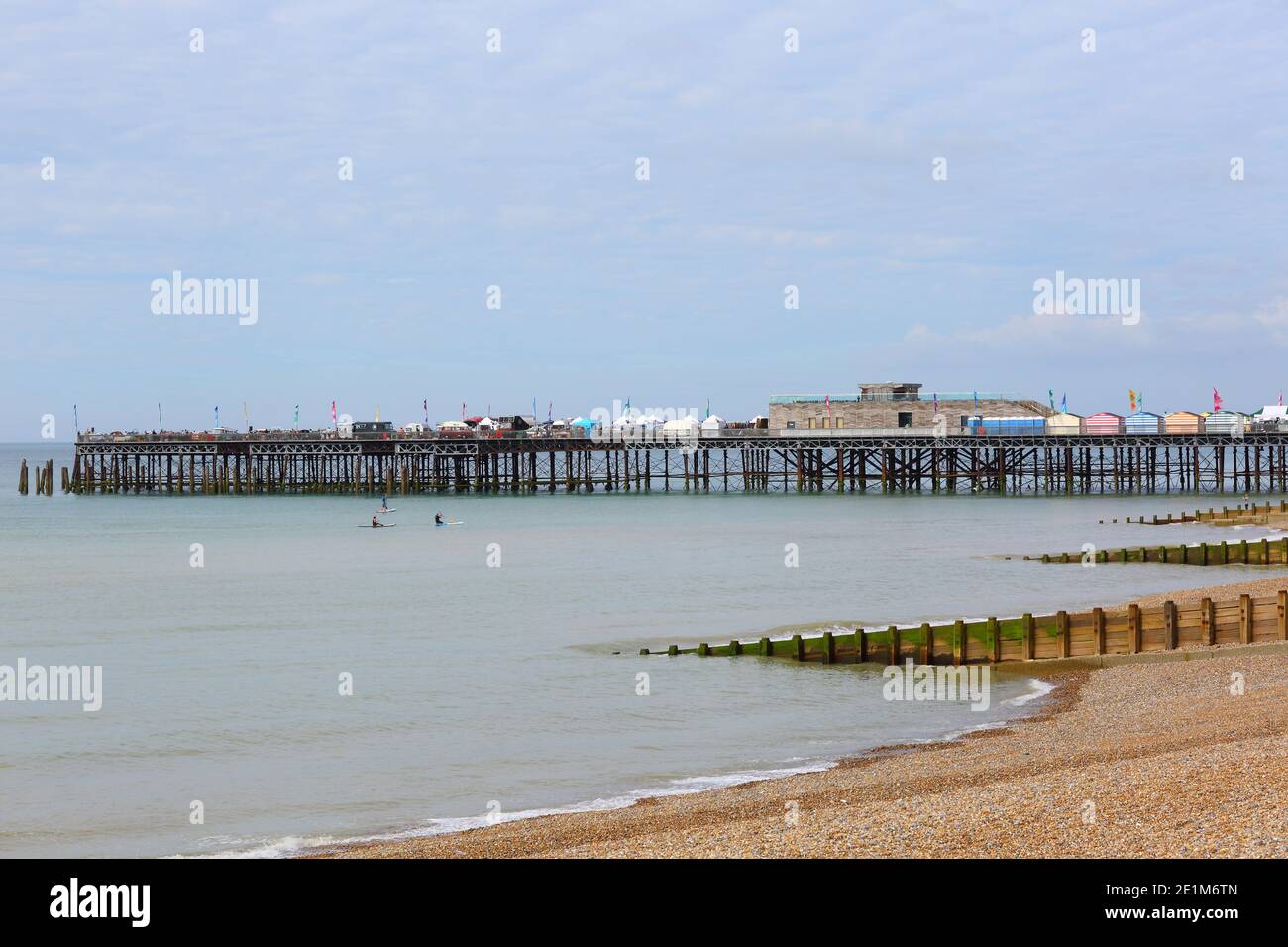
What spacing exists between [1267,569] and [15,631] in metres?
38.2

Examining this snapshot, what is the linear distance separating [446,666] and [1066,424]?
76.2 meters

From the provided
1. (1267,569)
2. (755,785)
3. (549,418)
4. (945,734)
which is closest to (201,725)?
(755,785)

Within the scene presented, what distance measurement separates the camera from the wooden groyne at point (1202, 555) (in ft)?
155

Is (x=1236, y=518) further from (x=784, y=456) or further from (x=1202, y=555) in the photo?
(x=784, y=456)

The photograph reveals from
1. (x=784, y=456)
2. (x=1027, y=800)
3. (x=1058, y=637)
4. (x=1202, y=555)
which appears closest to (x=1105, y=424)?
(x=784, y=456)

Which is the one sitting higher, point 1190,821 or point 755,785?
point 1190,821

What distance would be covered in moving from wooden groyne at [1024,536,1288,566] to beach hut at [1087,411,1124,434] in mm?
46607

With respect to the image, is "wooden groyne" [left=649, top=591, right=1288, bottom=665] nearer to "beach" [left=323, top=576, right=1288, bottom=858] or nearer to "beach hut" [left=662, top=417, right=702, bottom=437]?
"beach" [left=323, top=576, right=1288, bottom=858]

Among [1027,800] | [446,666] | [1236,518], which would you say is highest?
[1027,800]

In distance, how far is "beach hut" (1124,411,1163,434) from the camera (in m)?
97.4

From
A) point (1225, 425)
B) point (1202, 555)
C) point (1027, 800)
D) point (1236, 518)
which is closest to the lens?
point (1027, 800)

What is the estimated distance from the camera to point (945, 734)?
73.8ft

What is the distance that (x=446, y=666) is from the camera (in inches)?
1275
